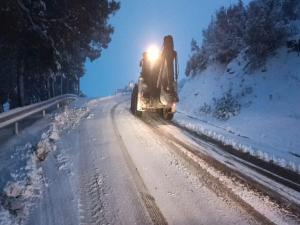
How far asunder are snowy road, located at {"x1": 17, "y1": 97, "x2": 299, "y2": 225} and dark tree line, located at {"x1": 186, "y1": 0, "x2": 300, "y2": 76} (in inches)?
430

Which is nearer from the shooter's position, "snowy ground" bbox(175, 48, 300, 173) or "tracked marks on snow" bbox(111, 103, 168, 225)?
"tracked marks on snow" bbox(111, 103, 168, 225)

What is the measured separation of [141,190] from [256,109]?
10.7 metres

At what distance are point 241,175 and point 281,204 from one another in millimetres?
1516

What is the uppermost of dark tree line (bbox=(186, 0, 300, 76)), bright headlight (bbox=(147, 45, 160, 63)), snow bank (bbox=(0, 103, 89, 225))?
dark tree line (bbox=(186, 0, 300, 76))

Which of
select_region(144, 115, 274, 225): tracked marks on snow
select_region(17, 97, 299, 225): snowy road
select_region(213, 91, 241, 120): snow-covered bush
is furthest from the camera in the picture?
select_region(213, 91, 241, 120): snow-covered bush

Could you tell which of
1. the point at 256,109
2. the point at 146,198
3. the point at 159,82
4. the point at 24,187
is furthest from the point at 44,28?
the point at 146,198

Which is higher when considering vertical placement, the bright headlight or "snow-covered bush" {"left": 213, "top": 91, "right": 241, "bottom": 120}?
the bright headlight

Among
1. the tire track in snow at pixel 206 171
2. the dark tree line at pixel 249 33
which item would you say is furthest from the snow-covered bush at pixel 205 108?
the tire track in snow at pixel 206 171

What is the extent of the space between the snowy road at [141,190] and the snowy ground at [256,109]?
2.72 metres

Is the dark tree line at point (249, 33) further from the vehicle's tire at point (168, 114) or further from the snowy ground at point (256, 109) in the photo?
the vehicle's tire at point (168, 114)

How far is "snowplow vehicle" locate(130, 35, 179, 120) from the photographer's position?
1499 cm

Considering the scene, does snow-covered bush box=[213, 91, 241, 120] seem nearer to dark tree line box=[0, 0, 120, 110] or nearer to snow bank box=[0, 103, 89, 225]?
dark tree line box=[0, 0, 120, 110]


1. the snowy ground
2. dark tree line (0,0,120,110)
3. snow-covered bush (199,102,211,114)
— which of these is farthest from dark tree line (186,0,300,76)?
dark tree line (0,0,120,110)

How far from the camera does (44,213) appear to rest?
4.91m
